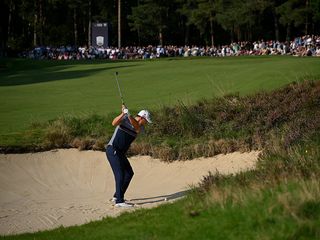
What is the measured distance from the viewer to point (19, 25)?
9038cm

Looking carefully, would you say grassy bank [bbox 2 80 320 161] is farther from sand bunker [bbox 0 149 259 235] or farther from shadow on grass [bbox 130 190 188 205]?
shadow on grass [bbox 130 190 188 205]

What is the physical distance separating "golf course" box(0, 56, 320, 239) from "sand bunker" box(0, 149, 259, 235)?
0.04 m

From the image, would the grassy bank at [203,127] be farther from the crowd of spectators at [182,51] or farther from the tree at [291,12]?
the tree at [291,12]

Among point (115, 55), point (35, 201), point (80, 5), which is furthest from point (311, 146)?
point (80, 5)

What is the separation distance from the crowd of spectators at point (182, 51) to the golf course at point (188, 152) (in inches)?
932

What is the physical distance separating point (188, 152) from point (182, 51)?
149ft

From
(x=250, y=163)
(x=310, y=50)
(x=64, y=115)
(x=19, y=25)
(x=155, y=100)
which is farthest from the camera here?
(x=19, y=25)

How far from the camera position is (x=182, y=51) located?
61594 millimetres

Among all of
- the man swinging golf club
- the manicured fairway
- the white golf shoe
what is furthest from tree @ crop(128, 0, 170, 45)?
the white golf shoe

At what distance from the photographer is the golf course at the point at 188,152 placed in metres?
8.02

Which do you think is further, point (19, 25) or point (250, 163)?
point (19, 25)

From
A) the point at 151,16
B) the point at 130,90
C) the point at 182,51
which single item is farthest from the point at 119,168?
the point at 151,16

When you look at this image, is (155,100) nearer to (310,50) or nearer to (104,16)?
(310,50)

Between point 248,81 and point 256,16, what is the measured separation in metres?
44.9
